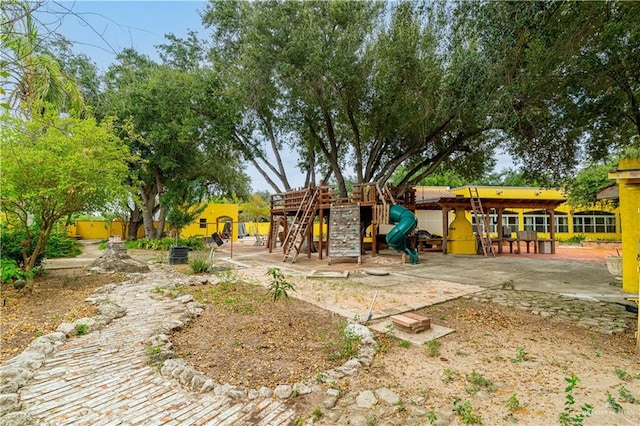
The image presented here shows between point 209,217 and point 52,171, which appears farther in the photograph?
point 209,217

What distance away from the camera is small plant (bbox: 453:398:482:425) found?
228 cm

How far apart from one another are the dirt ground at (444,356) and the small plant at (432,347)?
0.9 inches

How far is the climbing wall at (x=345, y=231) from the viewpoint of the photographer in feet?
37.0

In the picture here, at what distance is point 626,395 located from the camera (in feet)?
8.48

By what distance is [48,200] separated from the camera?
19.6ft

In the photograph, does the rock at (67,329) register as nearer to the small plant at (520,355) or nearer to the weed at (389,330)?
the weed at (389,330)

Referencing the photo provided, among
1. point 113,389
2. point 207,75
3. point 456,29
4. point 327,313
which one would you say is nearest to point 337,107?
point 456,29

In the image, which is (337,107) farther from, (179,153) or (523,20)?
(179,153)

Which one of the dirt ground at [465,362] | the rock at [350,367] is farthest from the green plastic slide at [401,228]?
the rock at [350,367]

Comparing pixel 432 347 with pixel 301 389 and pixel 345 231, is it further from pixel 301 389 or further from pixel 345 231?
pixel 345 231

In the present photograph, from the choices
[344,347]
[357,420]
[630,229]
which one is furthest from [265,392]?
[630,229]

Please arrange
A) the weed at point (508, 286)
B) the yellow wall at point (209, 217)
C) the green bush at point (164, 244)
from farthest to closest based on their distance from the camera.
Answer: the yellow wall at point (209, 217) < the green bush at point (164, 244) < the weed at point (508, 286)

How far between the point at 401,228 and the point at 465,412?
8745mm

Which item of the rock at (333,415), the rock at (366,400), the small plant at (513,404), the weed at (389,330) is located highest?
the weed at (389,330)
